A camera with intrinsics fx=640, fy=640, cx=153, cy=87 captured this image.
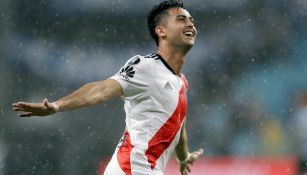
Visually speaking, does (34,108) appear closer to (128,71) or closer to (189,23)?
(128,71)

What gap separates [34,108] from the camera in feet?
9.14

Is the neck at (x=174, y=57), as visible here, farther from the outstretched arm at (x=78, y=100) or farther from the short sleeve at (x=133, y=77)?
the outstretched arm at (x=78, y=100)

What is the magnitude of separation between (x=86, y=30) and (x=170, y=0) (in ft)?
20.3

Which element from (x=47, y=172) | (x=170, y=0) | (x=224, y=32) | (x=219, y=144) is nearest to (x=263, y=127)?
(x=219, y=144)

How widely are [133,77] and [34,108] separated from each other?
29.9 inches

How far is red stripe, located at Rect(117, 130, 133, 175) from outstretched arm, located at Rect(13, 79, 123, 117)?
27 cm

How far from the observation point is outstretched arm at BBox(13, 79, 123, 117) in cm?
279

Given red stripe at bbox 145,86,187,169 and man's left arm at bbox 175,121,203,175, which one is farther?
man's left arm at bbox 175,121,203,175

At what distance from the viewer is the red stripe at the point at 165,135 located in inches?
135

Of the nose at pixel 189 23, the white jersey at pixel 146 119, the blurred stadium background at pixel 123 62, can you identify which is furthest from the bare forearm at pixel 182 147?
the blurred stadium background at pixel 123 62

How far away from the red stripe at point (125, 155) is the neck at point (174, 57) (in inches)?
19.8

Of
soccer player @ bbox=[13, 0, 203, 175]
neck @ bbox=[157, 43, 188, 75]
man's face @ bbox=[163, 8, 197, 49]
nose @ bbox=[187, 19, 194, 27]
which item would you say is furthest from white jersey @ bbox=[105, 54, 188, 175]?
nose @ bbox=[187, 19, 194, 27]

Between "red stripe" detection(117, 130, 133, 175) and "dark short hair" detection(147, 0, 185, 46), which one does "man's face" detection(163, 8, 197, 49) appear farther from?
"red stripe" detection(117, 130, 133, 175)

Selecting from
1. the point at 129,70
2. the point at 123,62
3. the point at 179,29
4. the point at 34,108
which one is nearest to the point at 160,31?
the point at 179,29
